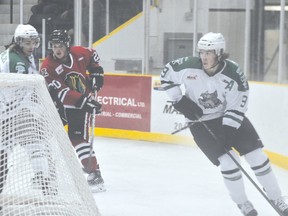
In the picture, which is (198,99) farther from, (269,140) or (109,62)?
(109,62)

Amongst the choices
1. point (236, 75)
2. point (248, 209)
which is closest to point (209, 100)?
point (236, 75)

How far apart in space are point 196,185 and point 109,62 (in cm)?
341

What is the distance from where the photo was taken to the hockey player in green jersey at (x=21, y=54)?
3.40 metres

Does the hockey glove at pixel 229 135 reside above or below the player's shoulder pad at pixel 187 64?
below

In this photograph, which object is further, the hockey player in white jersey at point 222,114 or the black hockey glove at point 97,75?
the black hockey glove at point 97,75

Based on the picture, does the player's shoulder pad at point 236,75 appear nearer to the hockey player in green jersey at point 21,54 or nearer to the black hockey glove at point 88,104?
the hockey player in green jersey at point 21,54

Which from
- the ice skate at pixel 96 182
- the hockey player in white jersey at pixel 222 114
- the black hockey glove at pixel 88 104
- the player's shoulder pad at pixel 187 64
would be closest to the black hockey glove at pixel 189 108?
the hockey player in white jersey at pixel 222 114

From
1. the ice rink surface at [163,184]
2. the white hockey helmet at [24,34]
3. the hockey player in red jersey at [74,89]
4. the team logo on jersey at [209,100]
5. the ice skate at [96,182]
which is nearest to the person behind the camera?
the team logo on jersey at [209,100]

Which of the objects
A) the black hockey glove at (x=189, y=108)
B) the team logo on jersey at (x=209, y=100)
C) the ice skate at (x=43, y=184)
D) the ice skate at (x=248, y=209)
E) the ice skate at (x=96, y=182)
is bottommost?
the ice skate at (x=96, y=182)

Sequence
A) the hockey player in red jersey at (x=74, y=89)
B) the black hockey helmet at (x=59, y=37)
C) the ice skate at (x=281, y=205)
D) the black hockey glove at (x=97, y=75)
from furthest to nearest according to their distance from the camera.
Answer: the black hockey glove at (x=97, y=75) → the hockey player in red jersey at (x=74, y=89) → the black hockey helmet at (x=59, y=37) → the ice skate at (x=281, y=205)

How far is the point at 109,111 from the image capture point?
684 cm

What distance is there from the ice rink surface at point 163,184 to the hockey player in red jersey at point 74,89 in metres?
0.25

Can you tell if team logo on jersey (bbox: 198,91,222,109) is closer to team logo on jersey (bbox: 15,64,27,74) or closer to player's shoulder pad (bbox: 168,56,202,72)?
player's shoulder pad (bbox: 168,56,202,72)

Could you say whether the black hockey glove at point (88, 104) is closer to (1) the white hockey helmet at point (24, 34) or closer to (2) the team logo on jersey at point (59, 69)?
(2) the team logo on jersey at point (59, 69)
